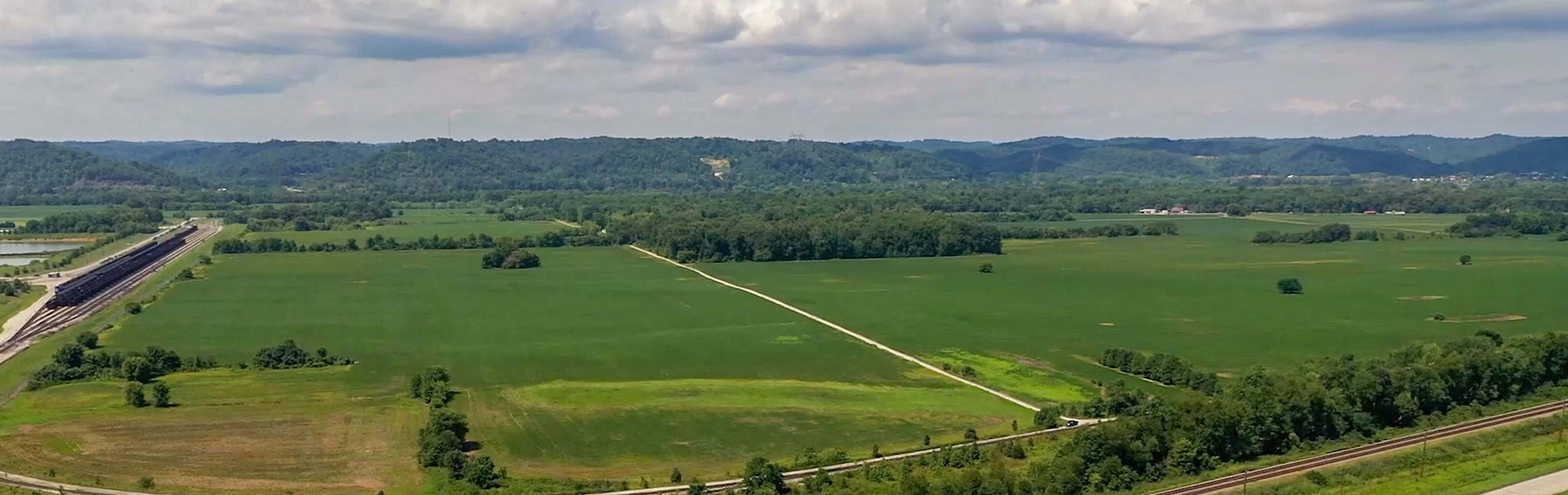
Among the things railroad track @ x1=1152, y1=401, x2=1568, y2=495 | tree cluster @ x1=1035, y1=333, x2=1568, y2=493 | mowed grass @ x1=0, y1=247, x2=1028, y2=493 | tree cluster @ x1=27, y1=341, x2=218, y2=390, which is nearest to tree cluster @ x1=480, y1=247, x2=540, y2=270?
mowed grass @ x1=0, y1=247, x2=1028, y2=493

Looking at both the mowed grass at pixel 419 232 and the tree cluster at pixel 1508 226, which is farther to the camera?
the mowed grass at pixel 419 232

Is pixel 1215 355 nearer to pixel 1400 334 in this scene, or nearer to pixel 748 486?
pixel 1400 334

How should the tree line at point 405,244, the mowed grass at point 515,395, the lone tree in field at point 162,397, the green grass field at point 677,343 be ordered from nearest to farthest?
1. the mowed grass at point 515,395
2. the green grass field at point 677,343
3. the lone tree in field at point 162,397
4. the tree line at point 405,244

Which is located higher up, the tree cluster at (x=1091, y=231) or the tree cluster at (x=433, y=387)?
the tree cluster at (x=1091, y=231)

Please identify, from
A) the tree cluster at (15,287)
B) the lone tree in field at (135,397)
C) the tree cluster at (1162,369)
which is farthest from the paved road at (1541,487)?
the tree cluster at (15,287)

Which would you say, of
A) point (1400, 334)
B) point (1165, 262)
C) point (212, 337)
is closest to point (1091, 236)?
point (1165, 262)

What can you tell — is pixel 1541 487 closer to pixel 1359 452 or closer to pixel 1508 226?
pixel 1359 452

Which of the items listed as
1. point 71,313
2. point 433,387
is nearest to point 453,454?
point 433,387

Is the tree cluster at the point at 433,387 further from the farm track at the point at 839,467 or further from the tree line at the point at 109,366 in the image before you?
the farm track at the point at 839,467
